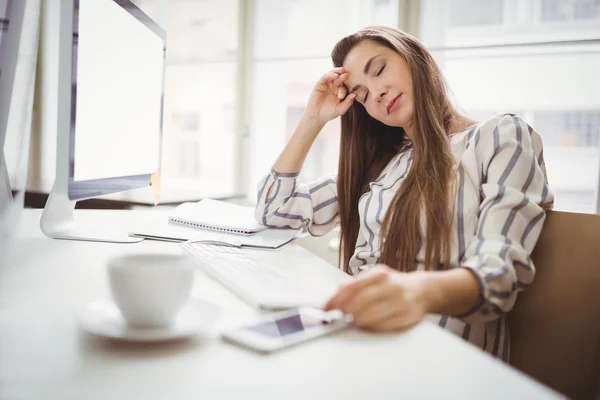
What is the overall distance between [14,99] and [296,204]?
72cm

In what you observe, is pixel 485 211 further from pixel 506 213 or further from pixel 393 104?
pixel 393 104

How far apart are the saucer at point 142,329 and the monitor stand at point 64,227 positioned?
1.58ft

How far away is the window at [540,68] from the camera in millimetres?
2023

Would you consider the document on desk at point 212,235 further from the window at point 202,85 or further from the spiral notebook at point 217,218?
the window at point 202,85

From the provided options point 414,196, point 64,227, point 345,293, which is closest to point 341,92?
point 414,196

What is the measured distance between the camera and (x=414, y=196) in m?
1.03

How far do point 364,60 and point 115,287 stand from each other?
0.94m

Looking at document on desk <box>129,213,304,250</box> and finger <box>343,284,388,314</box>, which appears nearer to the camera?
finger <box>343,284,388,314</box>

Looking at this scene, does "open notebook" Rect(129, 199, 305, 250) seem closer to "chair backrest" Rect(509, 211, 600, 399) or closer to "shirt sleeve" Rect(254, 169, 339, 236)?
"shirt sleeve" Rect(254, 169, 339, 236)

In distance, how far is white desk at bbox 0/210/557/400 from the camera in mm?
368

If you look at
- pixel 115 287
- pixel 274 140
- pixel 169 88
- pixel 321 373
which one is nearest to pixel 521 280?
pixel 321 373

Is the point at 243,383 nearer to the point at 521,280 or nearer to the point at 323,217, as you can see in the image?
the point at 521,280

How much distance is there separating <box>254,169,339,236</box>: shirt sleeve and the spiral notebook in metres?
0.05

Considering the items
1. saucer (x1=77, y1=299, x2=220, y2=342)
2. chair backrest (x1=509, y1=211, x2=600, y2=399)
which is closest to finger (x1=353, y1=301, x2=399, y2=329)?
saucer (x1=77, y1=299, x2=220, y2=342)
